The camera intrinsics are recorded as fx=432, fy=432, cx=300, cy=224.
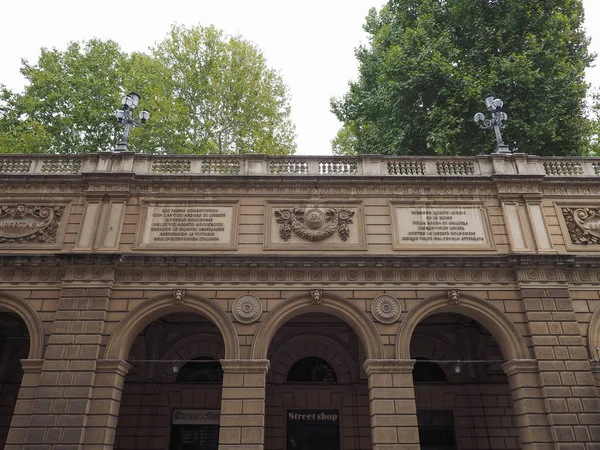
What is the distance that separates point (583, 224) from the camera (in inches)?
517

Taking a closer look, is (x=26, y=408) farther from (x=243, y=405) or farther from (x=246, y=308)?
(x=246, y=308)

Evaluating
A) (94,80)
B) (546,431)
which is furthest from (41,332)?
(94,80)

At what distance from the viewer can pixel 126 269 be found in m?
12.4

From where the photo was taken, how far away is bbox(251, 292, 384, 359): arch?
11.5 meters

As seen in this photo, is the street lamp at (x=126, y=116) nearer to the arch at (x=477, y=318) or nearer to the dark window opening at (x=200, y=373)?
the dark window opening at (x=200, y=373)

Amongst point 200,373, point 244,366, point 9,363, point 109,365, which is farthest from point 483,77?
point 9,363

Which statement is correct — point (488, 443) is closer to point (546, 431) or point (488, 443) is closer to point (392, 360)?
point (546, 431)

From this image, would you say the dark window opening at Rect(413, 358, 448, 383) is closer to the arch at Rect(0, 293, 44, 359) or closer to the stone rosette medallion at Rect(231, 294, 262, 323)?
the stone rosette medallion at Rect(231, 294, 262, 323)

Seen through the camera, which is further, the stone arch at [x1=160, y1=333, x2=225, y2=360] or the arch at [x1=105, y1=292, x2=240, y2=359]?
the stone arch at [x1=160, y1=333, x2=225, y2=360]

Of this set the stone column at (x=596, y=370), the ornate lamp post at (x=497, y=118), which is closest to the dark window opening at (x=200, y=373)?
the stone column at (x=596, y=370)

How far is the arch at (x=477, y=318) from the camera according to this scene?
11.5m

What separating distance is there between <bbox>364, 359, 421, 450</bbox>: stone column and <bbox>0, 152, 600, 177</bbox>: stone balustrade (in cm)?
593

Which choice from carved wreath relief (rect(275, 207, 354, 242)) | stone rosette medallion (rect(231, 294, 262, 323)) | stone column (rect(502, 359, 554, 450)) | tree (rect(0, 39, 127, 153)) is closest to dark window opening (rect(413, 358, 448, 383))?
stone column (rect(502, 359, 554, 450))

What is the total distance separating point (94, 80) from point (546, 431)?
82.7 feet
